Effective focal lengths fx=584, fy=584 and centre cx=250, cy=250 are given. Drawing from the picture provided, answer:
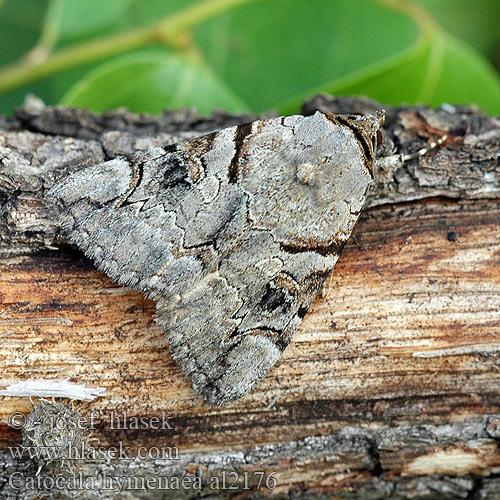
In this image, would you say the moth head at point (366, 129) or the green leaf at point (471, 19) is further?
the green leaf at point (471, 19)

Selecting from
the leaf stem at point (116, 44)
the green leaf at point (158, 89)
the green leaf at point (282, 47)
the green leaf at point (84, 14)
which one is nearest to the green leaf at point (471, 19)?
the green leaf at point (282, 47)

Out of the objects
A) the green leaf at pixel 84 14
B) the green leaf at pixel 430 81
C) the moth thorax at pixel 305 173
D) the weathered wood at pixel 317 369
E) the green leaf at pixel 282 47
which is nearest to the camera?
the weathered wood at pixel 317 369

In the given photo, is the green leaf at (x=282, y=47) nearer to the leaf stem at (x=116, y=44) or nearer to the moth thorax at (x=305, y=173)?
the leaf stem at (x=116, y=44)

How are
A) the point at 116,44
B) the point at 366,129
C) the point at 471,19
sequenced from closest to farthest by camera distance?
1. the point at 366,129
2. the point at 116,44
3. the point at 471,19

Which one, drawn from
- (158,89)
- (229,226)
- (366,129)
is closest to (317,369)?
(229,226)

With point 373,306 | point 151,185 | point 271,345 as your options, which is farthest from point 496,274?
point 151,185

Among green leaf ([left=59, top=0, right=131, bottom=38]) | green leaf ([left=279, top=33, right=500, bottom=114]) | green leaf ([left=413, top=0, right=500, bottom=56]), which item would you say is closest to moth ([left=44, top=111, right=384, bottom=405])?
green leaf ([left=279, top=33, right=500, bottom=114])

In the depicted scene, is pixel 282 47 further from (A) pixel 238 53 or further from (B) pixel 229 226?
(B) pixel 229 226
